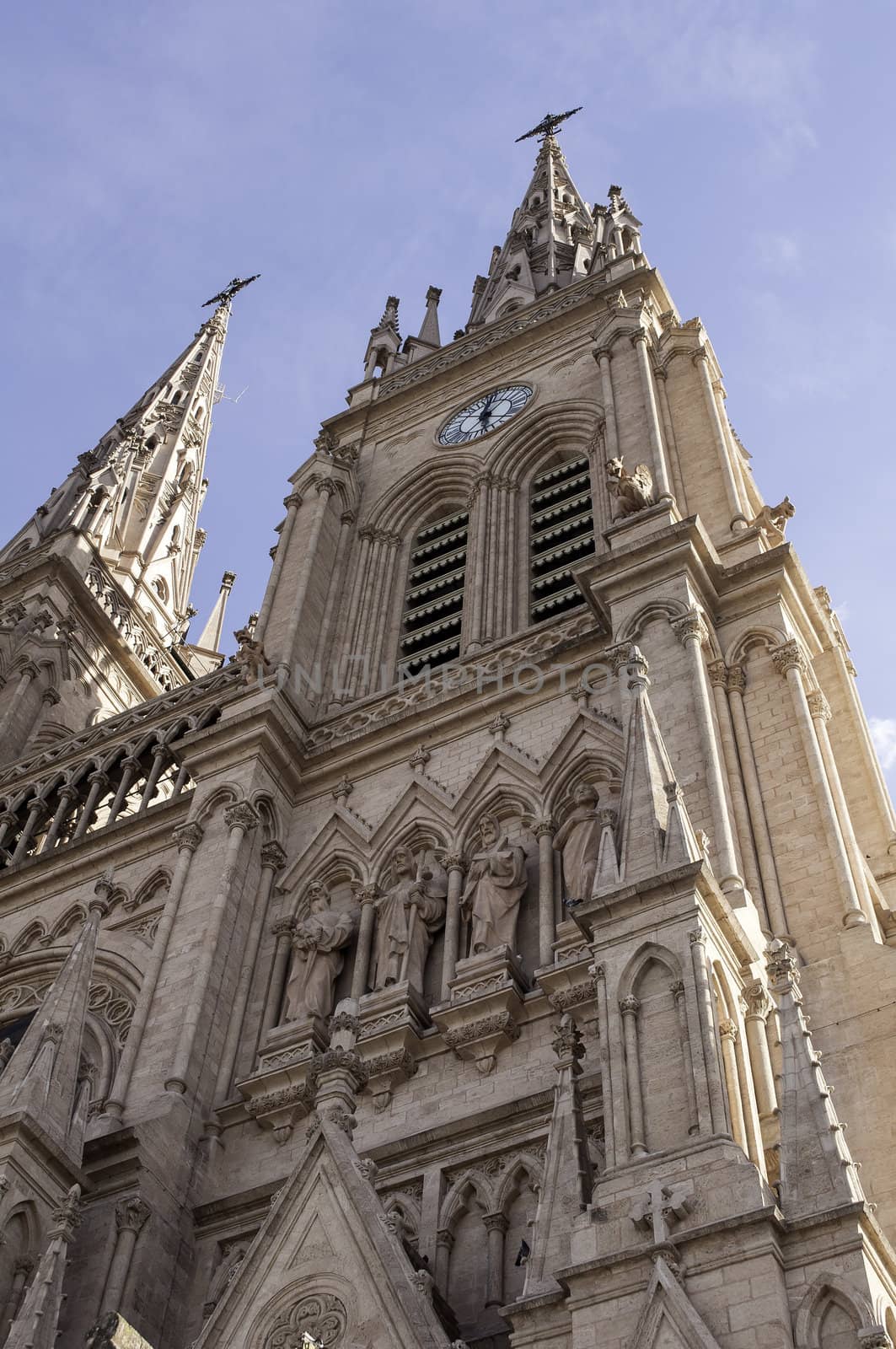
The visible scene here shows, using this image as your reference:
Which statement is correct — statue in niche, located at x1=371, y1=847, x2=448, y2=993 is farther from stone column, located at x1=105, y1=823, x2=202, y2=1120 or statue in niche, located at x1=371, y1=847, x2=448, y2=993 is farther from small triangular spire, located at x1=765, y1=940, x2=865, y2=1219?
small triangular spire, located at x1=765, y1=940, x2=865, y2=1219

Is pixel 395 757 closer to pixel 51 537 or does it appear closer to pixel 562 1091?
pixel 562 1091

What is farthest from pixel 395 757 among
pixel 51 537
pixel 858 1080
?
pixel 51 537

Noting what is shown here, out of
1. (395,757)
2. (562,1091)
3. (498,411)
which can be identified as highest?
(498,411)

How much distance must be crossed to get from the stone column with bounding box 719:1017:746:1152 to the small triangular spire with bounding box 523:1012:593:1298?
1.09m

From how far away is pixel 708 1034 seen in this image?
38.1ft

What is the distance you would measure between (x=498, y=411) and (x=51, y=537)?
10178 millimetres

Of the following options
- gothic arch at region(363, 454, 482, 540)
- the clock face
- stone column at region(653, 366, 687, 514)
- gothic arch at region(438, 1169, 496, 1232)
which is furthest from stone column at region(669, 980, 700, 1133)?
the clock face

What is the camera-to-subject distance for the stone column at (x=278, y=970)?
17.7 m

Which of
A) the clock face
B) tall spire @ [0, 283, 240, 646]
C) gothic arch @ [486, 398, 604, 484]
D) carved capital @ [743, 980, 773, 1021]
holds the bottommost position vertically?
carved capital @ [743, 980, 773, 1021]

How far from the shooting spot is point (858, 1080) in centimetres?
1327

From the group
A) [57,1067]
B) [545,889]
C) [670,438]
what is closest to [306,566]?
[670,438]

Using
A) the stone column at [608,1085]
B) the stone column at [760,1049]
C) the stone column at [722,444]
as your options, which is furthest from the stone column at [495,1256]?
the stone column at [722,444]

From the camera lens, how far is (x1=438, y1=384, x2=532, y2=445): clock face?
28375 mm

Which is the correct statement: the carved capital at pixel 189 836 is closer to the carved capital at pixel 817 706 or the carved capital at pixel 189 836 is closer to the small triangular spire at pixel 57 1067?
the small triangular spire at pixel 57 1067
